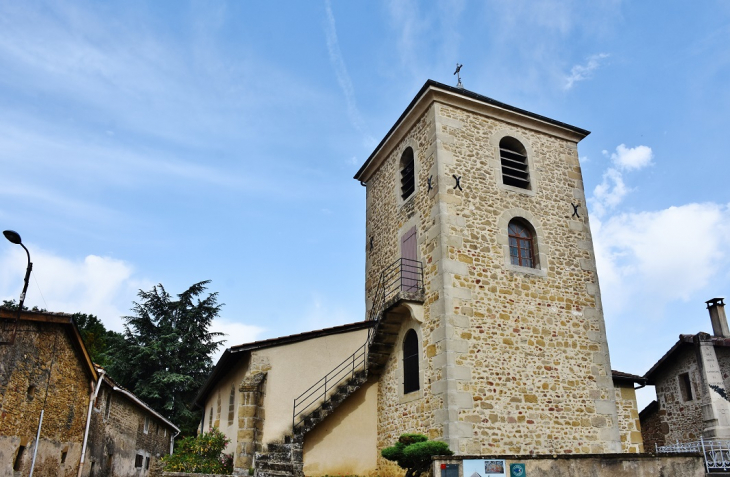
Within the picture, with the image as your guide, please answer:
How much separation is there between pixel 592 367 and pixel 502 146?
20.6 feet

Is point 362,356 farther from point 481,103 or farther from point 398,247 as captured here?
point 481,103

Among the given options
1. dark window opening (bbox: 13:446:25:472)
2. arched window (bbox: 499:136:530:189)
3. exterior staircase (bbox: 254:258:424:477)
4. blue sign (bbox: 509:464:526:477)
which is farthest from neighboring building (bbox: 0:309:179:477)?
arched window (bbox: 499:136:530:189)

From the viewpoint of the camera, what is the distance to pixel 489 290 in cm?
1317

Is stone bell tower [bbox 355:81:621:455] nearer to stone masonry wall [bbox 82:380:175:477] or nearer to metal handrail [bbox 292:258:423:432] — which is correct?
metal handrail [bbox 292:258:423:432]

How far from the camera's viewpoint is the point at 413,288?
14.1 meters

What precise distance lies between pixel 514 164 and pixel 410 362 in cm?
606


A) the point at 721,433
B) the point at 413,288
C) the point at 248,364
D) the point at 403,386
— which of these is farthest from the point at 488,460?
the point at 721,433

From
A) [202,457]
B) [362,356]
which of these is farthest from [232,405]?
[362,356]

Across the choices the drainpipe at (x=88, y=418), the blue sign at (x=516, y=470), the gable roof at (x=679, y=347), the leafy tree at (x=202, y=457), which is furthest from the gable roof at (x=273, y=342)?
the gable roof at (x=679, y=347)

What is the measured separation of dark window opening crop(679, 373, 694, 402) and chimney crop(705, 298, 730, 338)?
63.1 inches

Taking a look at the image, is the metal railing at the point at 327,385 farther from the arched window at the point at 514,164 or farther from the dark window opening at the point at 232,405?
the arched window at the point at 514,164

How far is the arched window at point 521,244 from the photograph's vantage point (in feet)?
46.4

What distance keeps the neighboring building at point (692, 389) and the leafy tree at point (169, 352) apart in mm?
23021

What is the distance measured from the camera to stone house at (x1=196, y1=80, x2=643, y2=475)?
40.7 ft
